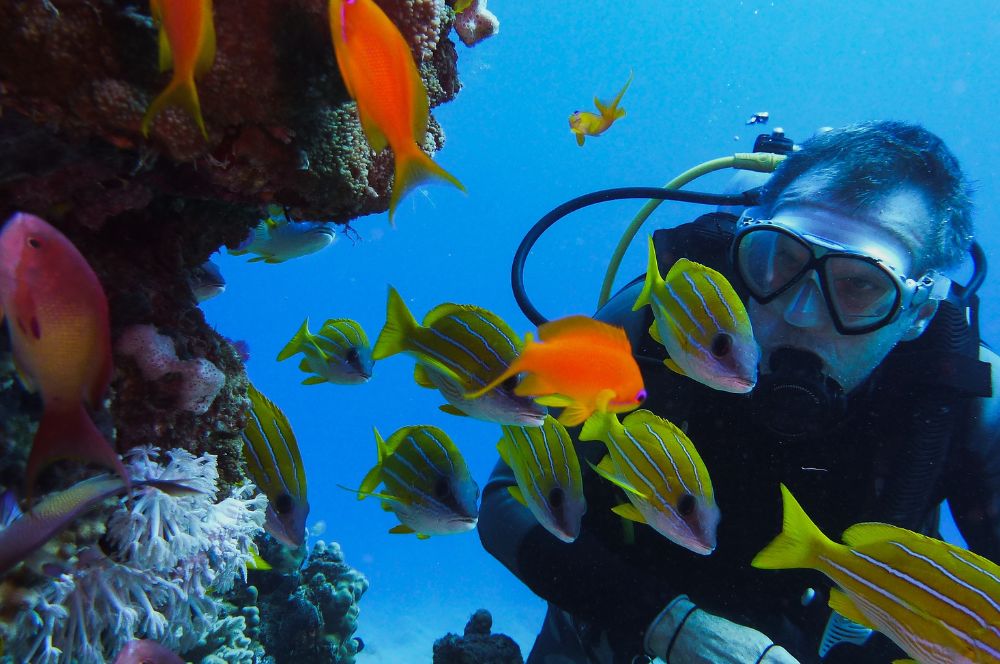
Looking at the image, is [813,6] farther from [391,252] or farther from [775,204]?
[775,204]

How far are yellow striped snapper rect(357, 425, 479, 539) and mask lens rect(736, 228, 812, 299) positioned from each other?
6.76 feet

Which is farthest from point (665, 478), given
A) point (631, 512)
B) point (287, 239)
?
point (287, 239)

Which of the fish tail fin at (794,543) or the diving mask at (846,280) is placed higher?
the diving mask at (846,280)

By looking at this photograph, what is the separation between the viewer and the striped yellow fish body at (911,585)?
1.47 meters

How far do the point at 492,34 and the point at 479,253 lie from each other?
85.9 metres

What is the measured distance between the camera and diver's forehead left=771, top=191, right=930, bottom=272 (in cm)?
312

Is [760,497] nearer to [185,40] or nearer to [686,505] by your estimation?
[686,505]

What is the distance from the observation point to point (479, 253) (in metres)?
88.2

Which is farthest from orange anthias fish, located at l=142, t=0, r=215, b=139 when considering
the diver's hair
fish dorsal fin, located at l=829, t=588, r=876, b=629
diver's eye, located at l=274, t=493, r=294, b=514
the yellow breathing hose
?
the yellow breathing hose

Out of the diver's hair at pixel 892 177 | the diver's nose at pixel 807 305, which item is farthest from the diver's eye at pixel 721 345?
the diver's hair at pixel 892 177

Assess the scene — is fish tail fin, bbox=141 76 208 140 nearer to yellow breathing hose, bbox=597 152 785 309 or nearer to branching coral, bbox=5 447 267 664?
branching coral, bbox=5 447 267 664

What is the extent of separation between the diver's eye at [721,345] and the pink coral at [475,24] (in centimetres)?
200

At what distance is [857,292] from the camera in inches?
123

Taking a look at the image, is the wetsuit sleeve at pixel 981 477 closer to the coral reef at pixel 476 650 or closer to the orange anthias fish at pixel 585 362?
the orange anthias fish at pixel 585 362
